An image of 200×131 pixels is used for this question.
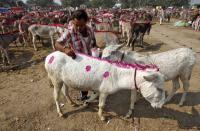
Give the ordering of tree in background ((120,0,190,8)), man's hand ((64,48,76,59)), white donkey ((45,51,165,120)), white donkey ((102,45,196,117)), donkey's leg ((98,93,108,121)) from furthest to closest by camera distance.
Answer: tree in background ((120,0,190,8)), white donkey ((102,45,196,117)), donkey's leg ((98,93,108,121)), man's hand ((64,48,76,59)), white donkey ((45,51,165,120))

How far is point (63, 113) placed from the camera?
6.12 m

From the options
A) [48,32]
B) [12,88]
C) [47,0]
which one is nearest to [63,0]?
[47,0]

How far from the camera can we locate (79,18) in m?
5.09

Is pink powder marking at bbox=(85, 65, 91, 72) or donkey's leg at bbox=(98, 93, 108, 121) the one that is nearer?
pink powder marking at bbox=(85, 65, 91, 72)

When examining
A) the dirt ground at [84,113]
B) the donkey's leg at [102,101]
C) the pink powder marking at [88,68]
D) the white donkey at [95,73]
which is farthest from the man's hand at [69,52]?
the dirt ground at [84,113]

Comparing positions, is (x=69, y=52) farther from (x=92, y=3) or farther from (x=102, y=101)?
(x=92, y=3)

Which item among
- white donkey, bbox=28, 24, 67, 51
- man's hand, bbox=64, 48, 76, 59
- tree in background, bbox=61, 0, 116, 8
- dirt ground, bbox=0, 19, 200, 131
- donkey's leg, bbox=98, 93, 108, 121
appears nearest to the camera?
man's hand, bbox=64, 48, 76, 59

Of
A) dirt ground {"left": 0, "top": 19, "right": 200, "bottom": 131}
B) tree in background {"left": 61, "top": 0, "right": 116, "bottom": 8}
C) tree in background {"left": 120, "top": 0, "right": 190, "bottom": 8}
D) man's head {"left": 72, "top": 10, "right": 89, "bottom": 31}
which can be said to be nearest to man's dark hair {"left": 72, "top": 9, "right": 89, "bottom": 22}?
man's head {"left": 72, "top": 10, "right": 89, "bottom": 31}

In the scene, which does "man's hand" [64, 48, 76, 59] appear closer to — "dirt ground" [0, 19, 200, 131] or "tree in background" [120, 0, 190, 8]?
"dirt ground" [0, 19, 200, 131]

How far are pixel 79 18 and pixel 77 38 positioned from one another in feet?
1.73

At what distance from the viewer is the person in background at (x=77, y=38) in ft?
16.8

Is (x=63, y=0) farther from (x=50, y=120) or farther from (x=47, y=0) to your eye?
(x=50, y=120)

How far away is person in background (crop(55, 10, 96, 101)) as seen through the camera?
16.8ft

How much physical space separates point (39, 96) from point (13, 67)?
12.0 ft
